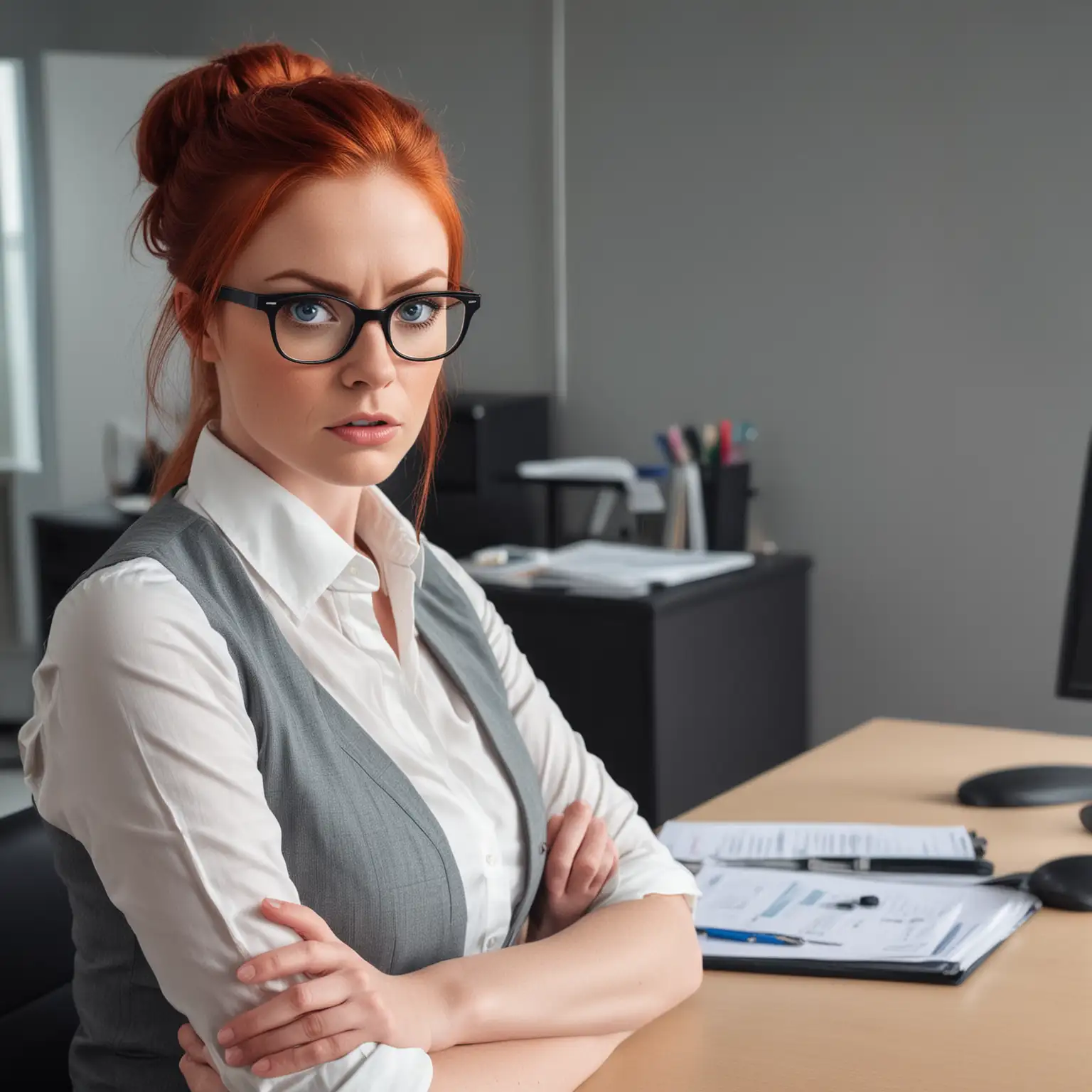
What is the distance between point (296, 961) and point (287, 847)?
0.41 feet

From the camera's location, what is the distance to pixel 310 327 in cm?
116

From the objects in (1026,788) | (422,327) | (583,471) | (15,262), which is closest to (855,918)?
(1026,788)

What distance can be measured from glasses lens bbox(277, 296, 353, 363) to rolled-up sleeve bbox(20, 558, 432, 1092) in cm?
21

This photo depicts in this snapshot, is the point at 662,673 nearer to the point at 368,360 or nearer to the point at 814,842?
the point at 814,842

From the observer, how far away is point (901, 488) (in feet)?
11.8

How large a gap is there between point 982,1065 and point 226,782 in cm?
61

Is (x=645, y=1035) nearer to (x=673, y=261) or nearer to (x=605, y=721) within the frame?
(x=605, y=721)

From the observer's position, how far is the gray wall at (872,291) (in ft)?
11.0

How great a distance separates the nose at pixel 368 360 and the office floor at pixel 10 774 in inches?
124

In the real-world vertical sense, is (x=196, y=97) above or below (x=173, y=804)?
above

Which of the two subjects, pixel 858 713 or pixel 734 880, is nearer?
pixel 734 880

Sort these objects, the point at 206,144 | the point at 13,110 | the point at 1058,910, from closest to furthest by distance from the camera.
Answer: the point at 206,144
the point at 1058,910
the point at 13,110

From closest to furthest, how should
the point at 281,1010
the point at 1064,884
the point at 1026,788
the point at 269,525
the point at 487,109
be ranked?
1. the point at 281,1010
2. the point at 269,525
3. the point at 1064,884
4. the point at 1026,788
5. the point at 487,109

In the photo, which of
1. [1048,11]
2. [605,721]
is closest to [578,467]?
[605,721]
